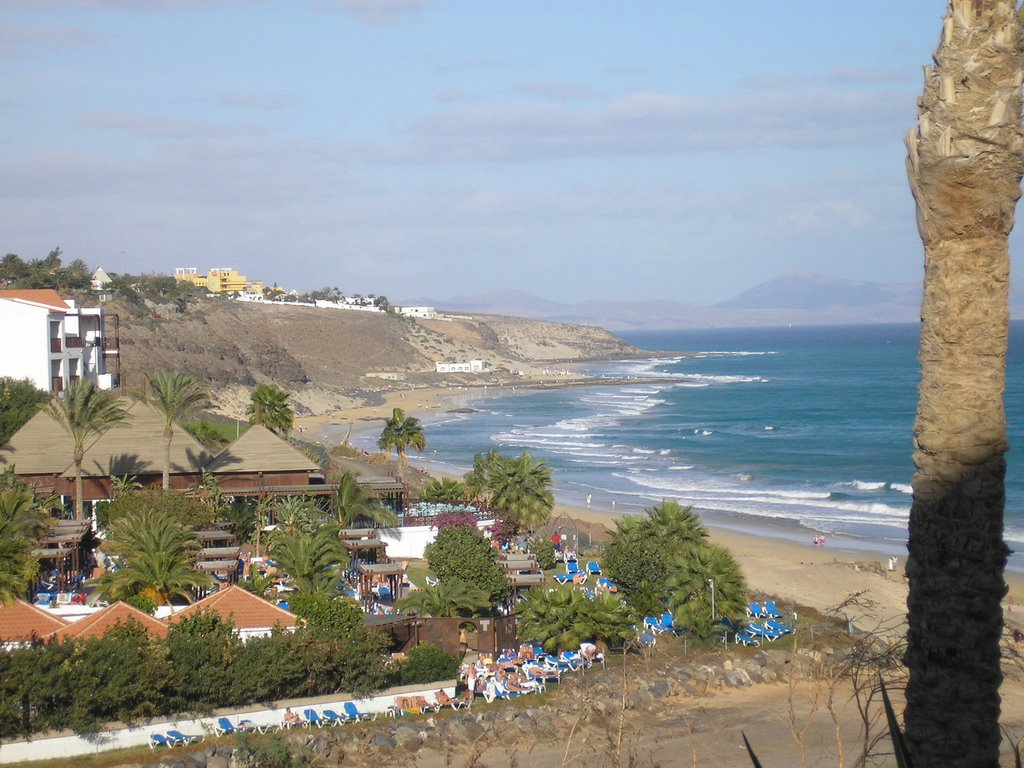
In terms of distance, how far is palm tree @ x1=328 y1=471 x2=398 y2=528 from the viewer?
98.1 feet

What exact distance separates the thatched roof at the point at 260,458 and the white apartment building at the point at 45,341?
14923mm

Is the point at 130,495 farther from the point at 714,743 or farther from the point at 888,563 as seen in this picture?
the point at 888,563

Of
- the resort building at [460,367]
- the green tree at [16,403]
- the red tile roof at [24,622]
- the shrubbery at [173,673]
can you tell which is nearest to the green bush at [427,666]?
the shrubbery at [173,673]

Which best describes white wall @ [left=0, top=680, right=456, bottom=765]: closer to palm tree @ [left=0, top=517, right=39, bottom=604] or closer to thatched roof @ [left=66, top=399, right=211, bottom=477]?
palm tree @ [left=0, top=517, right=39, bottom=604]

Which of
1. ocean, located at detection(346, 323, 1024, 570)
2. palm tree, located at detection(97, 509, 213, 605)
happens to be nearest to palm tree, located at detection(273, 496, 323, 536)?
palm tree, located at detection(97, 509, 213, 605)

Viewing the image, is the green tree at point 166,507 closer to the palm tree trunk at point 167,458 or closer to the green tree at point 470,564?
the palm tree trunk at point 167,458

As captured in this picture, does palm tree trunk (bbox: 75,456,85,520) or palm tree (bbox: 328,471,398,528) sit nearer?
palm tree trunk (bbox: 75,456,85,520)

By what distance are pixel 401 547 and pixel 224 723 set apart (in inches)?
524

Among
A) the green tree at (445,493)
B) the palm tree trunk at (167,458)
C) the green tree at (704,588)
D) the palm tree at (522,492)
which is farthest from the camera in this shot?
the green tree at (445,493)

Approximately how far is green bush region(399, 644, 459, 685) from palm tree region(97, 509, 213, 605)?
4935 mm

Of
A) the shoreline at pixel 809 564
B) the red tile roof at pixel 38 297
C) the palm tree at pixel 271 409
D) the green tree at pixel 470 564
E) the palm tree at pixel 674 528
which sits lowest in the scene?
the shoreline at pixel 809 564

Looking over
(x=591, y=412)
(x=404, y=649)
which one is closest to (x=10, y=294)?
(x=404, y=649)

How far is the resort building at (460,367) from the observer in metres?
138

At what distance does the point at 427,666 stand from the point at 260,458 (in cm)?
1556
